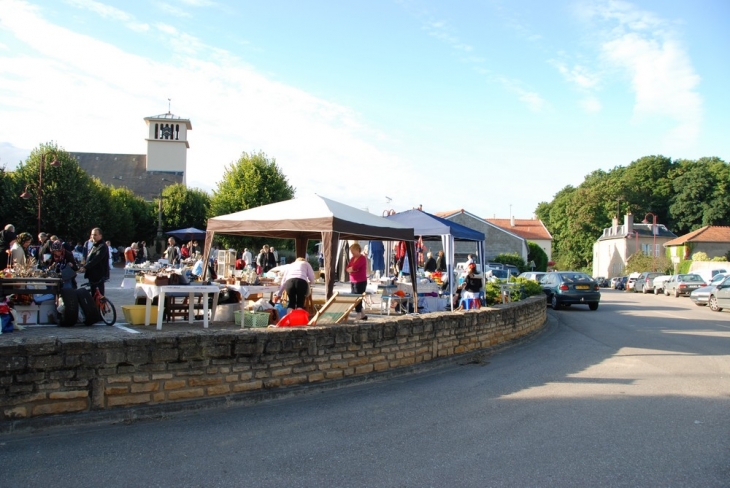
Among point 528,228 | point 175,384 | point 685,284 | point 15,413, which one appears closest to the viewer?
point 15,413

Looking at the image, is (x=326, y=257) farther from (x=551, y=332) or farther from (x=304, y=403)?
(x=551, y=332)

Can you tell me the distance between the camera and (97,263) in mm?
9922

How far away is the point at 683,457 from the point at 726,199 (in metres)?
78.0

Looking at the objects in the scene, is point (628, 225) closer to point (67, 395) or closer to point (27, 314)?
point (27, 314)

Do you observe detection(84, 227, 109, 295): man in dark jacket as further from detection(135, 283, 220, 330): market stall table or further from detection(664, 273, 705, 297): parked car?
detection(664, 273, 705, 297): parked car

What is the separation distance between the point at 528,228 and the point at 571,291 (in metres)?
61.5

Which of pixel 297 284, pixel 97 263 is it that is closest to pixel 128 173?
pixel 97 263

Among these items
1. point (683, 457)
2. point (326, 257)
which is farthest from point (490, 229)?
point (683, 457)

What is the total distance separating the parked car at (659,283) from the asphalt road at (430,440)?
3282 cm

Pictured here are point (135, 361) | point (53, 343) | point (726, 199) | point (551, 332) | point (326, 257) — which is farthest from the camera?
point (726, 199)

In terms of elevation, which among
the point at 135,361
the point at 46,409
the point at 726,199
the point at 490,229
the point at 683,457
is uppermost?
the point at 726,199

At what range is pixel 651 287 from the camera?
40625mm

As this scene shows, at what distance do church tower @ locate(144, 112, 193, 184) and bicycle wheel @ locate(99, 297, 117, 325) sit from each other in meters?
65.3

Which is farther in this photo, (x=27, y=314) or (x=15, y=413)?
(x=27, y=314)
